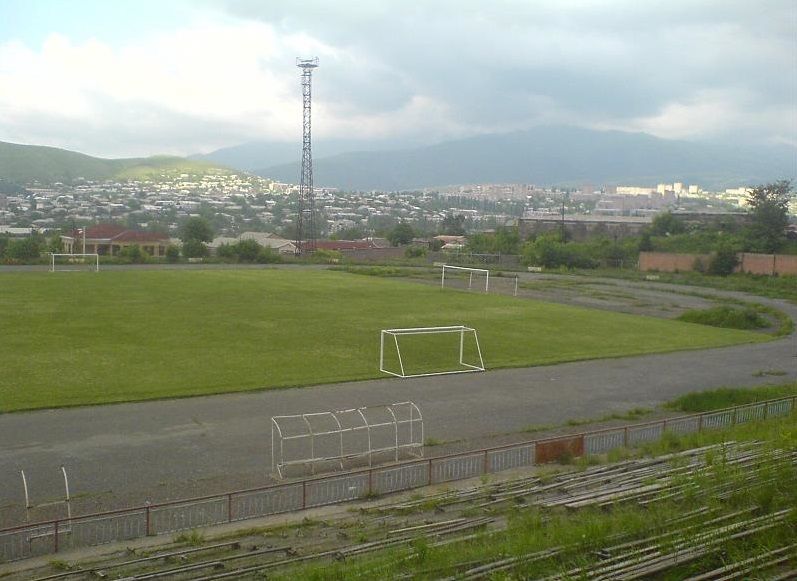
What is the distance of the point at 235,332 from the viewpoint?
31.7 m

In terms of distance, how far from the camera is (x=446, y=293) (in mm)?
50219

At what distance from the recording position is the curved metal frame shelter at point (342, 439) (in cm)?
1569

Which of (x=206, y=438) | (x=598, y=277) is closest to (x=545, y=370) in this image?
(x=206, y=438)

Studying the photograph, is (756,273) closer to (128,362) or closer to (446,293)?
(446,293)

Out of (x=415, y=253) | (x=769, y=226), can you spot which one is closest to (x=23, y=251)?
(x=415, y=253)

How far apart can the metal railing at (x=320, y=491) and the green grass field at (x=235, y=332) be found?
27.8ft

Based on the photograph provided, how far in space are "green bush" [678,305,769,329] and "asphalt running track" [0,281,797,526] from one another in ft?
40.0

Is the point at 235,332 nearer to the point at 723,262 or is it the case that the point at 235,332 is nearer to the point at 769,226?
the point at 723,262

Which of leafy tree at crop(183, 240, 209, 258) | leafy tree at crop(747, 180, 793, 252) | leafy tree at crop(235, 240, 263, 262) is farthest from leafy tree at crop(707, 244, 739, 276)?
leafy tree at crop(183, 240, 209, 258)

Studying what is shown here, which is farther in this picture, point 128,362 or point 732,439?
point 128,362

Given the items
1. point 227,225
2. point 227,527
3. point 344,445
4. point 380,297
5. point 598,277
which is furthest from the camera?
point 227,225

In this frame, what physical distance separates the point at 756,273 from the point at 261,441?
6575cm

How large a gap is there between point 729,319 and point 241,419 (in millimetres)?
30367

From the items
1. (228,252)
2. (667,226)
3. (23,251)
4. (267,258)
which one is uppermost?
(667,226)
